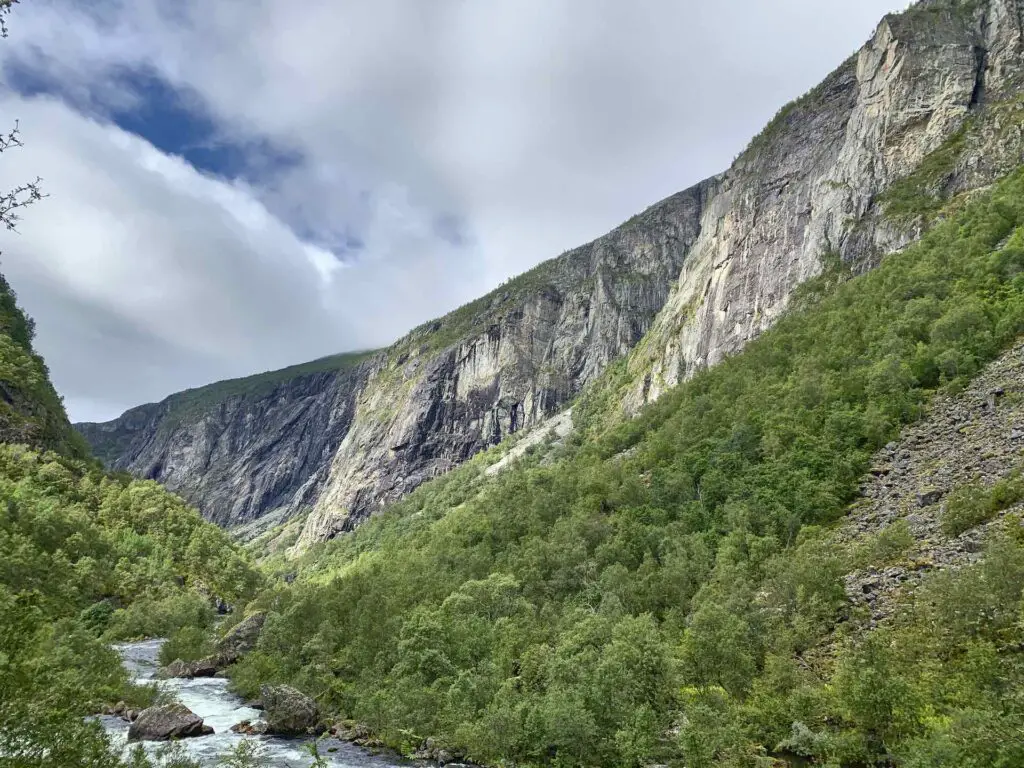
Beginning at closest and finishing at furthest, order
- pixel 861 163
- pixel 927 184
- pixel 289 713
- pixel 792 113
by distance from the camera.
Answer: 1. pixel 289 713
2. pixel 927 184
3. pixel 861 163
4. pixel 792 113

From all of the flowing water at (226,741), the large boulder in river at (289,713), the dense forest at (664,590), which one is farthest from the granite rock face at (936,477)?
the large boulder in river at (289,713)

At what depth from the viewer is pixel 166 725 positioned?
33.9m

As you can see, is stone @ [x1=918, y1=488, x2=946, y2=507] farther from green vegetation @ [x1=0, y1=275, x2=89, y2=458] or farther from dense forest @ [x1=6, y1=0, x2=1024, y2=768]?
green vegetation @ [x1=0, y1=275, x2=89, y2=458]

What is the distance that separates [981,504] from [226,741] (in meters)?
45.7

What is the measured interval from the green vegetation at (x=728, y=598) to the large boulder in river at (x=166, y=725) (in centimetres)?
1012

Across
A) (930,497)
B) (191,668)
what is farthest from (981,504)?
(191,668)

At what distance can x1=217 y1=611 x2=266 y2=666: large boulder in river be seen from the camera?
56844 millimetres

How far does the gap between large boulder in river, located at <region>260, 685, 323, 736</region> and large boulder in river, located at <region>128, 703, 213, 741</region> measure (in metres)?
3.51

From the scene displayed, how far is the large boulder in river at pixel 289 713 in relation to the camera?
122ft

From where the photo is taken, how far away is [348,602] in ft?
188

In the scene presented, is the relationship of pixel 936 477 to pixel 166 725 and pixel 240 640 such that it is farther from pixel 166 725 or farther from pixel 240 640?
pixel 240 640

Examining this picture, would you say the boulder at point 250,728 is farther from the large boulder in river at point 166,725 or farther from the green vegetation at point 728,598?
the green vegetation at point 728,598

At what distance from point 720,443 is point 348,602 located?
44411 millimetres

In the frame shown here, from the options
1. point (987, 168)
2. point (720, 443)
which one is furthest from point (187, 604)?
point (987, 168)
